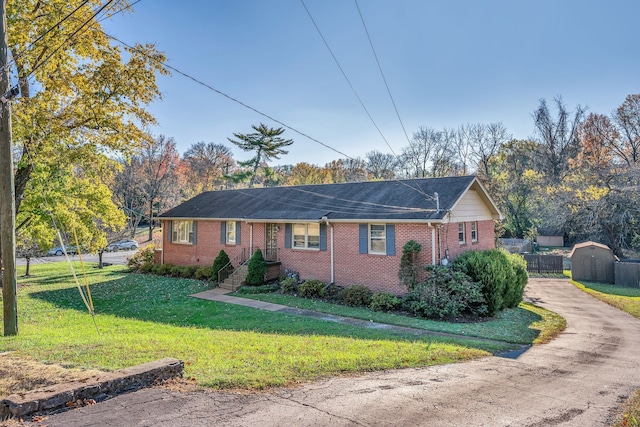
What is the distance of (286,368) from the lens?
609 centimetres

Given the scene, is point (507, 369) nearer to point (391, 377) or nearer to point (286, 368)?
point (391, 377)

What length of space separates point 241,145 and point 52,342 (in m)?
39.6

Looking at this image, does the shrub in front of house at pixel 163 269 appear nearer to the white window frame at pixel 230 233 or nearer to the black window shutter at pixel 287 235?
the white window frame at pixel 230 233

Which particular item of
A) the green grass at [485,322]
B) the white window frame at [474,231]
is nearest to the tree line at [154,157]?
the green grass at [485,322]

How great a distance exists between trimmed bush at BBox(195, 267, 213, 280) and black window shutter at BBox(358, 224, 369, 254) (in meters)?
8.72

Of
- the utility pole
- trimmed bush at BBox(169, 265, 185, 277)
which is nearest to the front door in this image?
trimmed bush at BBox(169, 265, 185, 277)

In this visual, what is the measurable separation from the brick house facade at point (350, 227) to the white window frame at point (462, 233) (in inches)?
1.7

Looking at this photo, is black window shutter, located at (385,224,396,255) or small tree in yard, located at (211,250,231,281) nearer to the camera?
black window shutter, located at (385,224,396,255)

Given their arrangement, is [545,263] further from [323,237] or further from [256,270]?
[256,270]

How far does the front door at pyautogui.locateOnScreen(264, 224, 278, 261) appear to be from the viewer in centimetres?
1866

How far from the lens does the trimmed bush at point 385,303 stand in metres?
13.4

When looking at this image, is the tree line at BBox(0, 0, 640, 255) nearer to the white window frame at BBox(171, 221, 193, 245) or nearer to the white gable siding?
the white window frame at BBox(171, 221, 193, 245)

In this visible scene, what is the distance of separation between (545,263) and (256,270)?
2172 centimetres

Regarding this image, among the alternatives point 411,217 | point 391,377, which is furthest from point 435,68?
point 391,377
